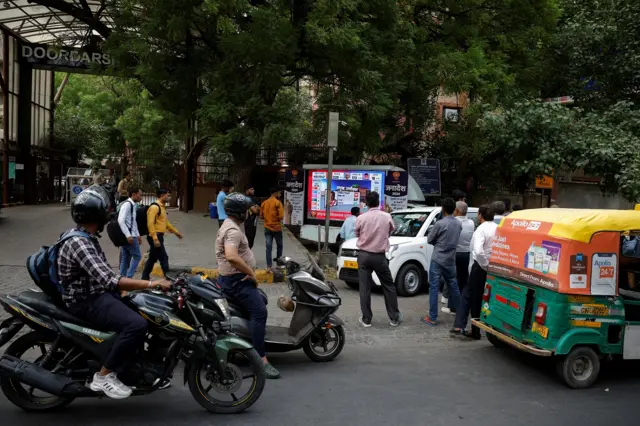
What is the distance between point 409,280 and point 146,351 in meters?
6.08

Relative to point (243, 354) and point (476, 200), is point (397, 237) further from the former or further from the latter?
point (476, 200)

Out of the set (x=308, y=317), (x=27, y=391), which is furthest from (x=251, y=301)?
(x=27, y=391)

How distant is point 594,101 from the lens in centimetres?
1705

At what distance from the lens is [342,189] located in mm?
14383

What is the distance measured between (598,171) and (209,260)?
34.3 ft

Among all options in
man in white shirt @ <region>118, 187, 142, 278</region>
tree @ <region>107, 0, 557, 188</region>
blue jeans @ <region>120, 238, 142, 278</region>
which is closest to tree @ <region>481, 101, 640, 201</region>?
tree @ <region>107, 0, 557, 188</region>

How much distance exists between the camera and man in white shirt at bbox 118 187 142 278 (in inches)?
332

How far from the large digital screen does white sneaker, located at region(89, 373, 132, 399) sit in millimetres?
10309

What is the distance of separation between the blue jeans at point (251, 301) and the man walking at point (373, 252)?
7.57 ft

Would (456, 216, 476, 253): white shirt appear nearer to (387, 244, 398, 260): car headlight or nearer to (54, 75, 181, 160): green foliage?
(387, 244, 398, 260): car headlight

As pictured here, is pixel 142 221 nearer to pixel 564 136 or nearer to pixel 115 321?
pixel 115 321

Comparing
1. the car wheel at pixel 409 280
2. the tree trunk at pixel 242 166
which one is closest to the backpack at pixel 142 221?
the car wheel at pixel 409 280

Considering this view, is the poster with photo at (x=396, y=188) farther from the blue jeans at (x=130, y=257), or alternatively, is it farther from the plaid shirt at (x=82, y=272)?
the plaid shirt at (x=82, y=272)

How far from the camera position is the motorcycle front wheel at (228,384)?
14.5 feet
